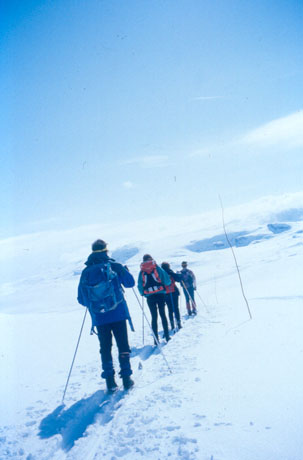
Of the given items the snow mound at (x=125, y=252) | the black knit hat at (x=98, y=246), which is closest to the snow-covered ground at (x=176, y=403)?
the black knit hat at (x=98, y=246)

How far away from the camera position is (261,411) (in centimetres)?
252

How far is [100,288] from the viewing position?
3807 mm

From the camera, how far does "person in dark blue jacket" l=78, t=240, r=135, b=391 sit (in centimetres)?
377

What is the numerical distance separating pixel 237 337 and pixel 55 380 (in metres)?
3.43

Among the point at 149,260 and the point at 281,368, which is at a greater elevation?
the point at 149,260

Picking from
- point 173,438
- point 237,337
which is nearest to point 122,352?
point 173,438

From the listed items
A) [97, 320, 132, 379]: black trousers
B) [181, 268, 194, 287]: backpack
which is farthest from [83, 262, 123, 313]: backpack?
[181, 268, 194, 287]: backpack

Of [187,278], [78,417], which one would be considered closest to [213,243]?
[187,278]

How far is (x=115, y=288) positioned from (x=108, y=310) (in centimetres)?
35

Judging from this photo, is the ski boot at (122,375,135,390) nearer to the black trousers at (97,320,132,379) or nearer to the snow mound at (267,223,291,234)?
the black trousers at (97,320,132,379)

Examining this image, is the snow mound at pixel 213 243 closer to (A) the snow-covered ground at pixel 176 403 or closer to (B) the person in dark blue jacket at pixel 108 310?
(A) the snow-covered ground at pixel 176 403

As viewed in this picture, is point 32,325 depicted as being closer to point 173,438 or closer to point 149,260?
point 149,260

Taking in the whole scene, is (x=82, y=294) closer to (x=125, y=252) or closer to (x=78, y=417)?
(x=78, y=417)

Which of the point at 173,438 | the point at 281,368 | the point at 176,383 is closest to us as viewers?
the point at 173,438
